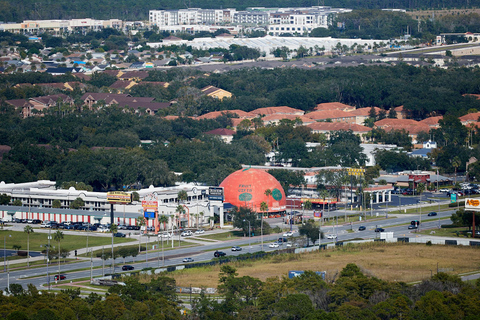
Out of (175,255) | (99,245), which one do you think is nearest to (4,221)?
(99,245)

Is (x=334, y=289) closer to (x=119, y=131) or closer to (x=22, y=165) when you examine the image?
(x=22, y=165)

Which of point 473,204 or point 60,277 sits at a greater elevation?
point 473,204

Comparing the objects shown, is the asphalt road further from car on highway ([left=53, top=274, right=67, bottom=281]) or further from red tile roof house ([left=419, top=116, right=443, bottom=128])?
red tile roof house ([left=419, top=116, right=443, bottom=128])

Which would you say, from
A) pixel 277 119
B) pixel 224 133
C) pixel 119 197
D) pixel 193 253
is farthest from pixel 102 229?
pixel 277 119

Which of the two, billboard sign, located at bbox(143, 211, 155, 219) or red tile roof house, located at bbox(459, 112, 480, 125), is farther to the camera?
red tile roof house, located at bbox(459, 112, 480, 125)

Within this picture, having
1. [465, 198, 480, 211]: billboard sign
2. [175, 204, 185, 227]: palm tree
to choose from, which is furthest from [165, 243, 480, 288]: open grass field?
[175, 204, 185, 227]: palm tree

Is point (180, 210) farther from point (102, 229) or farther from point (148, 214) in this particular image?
point (102, 229)
